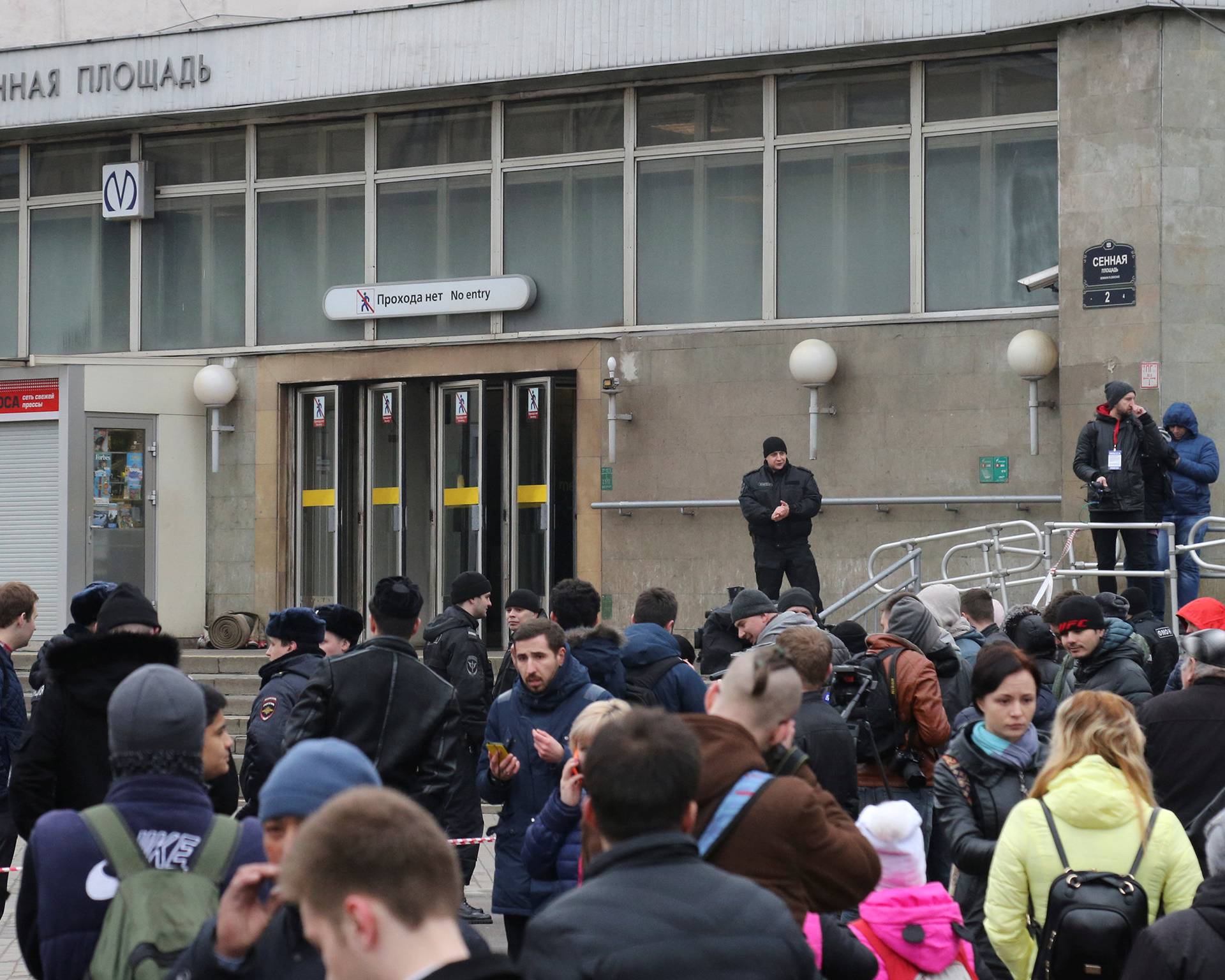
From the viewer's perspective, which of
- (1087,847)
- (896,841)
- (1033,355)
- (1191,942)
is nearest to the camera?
(1191,942)

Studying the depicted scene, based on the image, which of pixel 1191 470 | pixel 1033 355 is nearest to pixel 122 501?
pixel 1033 355

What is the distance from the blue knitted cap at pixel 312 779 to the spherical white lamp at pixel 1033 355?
42.7ft

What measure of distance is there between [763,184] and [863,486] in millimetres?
3246

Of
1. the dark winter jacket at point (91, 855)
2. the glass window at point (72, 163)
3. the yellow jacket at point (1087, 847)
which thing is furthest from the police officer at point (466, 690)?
the glass window at point (72, 163)

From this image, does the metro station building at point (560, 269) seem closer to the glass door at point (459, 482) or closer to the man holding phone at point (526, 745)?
the glass door at point (459, 482)

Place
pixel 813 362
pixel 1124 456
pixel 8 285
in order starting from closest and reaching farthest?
pixel 1124 456 < pixel 813 362 < pixel 8 285

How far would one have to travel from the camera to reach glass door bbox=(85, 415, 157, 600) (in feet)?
60.8

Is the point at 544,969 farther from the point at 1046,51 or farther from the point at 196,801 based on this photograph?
the point at 1046,51

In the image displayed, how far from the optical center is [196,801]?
11.9 feet

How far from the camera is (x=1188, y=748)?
5664 mm

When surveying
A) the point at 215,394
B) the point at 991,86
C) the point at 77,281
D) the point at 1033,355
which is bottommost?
the point at 215,394

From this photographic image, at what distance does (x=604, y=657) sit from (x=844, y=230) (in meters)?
10.5

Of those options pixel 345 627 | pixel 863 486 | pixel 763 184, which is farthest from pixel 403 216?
pixel 345 627

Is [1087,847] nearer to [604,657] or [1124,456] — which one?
[604,657]
